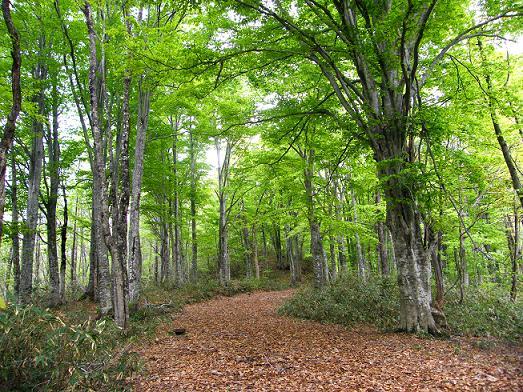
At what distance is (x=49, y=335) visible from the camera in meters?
3.46

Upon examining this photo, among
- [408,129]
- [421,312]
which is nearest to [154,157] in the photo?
[408,129]

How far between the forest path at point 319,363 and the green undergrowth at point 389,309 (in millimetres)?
998

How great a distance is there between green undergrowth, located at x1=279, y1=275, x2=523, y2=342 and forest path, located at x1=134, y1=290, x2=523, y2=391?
3.28 ft

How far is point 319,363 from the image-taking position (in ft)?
18.9

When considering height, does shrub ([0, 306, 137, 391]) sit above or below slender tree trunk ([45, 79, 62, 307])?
below

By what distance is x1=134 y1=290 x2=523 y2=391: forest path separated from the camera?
15.7ft

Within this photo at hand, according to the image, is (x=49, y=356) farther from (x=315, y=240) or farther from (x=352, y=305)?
(x=315, y=240)

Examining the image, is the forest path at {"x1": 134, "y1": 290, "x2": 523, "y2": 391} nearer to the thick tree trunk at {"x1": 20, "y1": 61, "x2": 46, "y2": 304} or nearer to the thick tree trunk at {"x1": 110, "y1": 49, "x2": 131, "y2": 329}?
the thick tree trunk at {"x1": 110, "y1": 49, "x2": 131, "y2": 329}

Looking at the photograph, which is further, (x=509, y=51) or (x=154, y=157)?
(x=154, y=157)

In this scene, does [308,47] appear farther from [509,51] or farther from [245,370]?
[509,51]

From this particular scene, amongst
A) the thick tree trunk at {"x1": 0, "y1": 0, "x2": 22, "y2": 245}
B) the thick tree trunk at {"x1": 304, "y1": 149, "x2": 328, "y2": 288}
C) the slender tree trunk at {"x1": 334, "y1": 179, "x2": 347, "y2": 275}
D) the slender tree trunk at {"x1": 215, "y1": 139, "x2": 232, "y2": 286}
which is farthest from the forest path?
the slender tree trunk at {"x1": 215, "y1": 139, "x2": 232, "y2": 286}

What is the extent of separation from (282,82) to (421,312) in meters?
9.17

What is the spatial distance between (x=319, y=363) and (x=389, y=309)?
175 inches

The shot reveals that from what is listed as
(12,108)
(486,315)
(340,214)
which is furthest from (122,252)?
(486,315)
